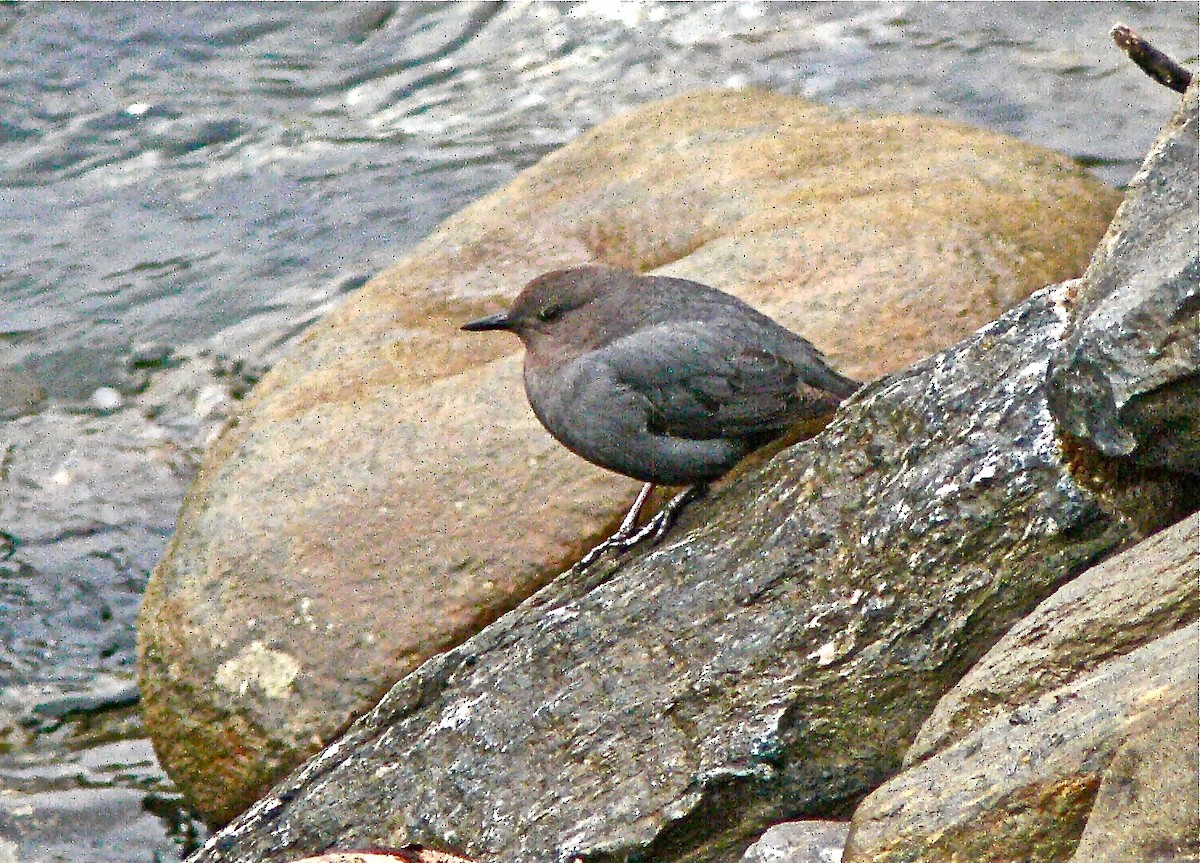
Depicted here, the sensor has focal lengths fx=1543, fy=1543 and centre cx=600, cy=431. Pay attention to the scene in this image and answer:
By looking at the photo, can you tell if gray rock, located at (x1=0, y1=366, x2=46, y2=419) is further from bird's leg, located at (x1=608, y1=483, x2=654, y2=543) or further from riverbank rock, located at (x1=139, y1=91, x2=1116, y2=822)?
bird's leg, located at (x1=608, y1=483, x2=654, y2=543)

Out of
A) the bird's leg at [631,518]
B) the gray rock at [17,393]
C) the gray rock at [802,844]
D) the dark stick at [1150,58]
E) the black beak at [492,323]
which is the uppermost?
the dark stick at [1150,58]

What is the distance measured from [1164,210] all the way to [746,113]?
3.77 metres

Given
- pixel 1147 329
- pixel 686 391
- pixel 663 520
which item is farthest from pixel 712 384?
pixel 1147 329

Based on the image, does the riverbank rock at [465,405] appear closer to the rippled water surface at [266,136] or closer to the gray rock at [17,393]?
the rippled water surface at [266,136]

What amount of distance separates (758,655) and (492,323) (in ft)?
5.62

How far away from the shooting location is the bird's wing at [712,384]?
438cm

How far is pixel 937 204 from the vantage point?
18.1ft

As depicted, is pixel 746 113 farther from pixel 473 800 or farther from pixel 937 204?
pixel 473 800

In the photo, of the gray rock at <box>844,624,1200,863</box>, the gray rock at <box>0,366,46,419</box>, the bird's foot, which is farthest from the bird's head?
the gray rock at <box>0,366,46,419</box>

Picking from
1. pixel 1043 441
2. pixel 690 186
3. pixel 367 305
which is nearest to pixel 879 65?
pixel 690 186

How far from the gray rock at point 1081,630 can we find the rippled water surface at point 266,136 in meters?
3.82

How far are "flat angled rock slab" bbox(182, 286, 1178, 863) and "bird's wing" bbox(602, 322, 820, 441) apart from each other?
299 millimetres

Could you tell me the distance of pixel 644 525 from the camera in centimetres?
452

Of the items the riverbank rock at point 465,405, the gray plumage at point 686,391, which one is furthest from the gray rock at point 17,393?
the gray plumage at point 686,391
